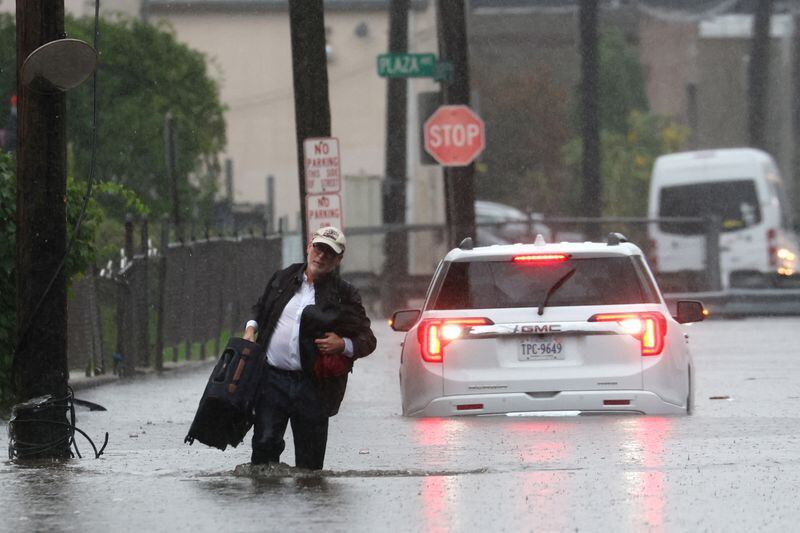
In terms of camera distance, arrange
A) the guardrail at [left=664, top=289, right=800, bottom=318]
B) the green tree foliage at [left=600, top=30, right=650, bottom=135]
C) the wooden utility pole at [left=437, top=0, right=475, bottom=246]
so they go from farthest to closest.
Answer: the green tree foliage at [left=600, top=30, right=650, bottom=135], the guardrail at [left=664, top=289, right=800, bottom=318], the wooden utility pole at [left=437, top=0, right=475, bottom=246]

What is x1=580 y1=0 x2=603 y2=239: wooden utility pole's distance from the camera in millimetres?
39875

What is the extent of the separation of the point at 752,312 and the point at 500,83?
44.5 m

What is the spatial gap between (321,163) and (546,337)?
5493 mm

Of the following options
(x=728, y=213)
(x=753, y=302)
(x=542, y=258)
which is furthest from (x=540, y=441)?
(x=728, y=213)

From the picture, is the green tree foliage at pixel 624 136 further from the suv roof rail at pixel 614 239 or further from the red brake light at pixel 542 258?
the red brake light at pixel 542 258

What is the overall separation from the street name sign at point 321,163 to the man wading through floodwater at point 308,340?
25.8 ft

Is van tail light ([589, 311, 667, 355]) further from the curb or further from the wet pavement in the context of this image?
the curb

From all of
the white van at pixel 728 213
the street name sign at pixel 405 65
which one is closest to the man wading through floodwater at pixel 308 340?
the street name sign at pixel 405 65

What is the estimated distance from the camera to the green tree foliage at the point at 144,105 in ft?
138

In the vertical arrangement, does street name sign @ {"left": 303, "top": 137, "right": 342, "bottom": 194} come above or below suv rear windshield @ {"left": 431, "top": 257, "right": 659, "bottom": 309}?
above

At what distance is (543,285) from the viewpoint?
13.7m

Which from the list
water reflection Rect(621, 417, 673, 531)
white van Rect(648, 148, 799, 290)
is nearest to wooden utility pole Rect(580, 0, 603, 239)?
Result: white van Rect(648, 148, 799, 290)

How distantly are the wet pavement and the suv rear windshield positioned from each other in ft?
2.77

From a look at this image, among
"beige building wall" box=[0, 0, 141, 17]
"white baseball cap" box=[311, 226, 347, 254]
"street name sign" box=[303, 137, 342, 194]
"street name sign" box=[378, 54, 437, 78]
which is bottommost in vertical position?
"white baseball cap" box=[311, 226, 347, 254]
